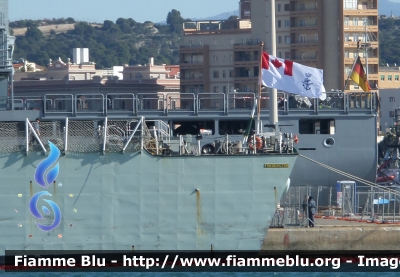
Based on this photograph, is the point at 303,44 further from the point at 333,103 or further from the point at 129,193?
the point at 129,193

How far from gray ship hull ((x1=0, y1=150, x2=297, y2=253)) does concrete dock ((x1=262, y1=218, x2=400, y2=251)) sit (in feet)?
2.65

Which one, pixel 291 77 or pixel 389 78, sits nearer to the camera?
pixel 291 77

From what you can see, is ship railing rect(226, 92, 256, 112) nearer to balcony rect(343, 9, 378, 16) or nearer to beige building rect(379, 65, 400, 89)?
balcony rect(343, 9, 378, 16)

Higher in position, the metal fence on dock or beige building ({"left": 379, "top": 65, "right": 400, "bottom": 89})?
beige building ({"left": 379, "top": 65, "right": 400, "bottom": 89})

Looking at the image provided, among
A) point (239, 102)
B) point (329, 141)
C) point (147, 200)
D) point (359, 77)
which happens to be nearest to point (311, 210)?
point (147, 200)

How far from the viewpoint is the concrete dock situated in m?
25.9

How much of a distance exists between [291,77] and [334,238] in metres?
5.46

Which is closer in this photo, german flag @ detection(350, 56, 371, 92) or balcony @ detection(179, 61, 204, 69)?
german flag @ detection(350, 56, 371, 92)

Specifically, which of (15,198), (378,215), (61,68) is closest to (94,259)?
(15,198)

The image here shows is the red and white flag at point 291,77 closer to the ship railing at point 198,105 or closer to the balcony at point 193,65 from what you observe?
the ship railing at point 198,105

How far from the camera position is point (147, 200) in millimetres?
25438

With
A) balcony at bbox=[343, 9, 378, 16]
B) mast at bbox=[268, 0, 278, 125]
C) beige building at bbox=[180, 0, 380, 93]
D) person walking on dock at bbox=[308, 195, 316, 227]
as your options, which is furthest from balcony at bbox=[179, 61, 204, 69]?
person walking on dock at bbox=[308, 195, 316, 227]

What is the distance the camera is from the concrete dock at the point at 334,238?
84.8 feet

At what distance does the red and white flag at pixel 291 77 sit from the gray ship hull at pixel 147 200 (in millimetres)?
3046
